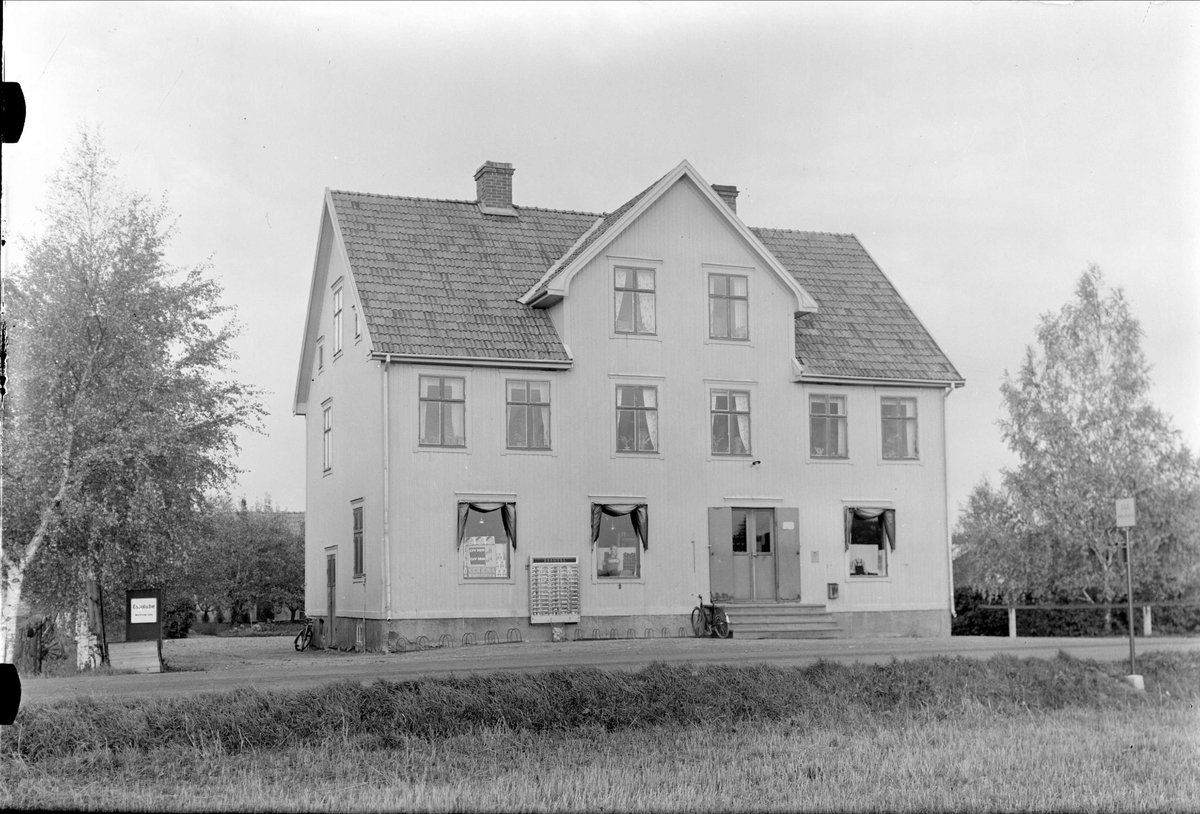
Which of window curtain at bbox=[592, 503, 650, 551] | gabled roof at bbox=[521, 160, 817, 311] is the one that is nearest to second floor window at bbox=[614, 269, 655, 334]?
gabled roof at bbox=[521, 160, 817, 311]

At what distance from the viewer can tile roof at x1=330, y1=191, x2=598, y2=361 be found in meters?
25.4

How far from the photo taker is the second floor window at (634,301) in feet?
88.0

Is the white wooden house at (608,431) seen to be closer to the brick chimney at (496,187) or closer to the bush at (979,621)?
the brick chimney at (496,187)

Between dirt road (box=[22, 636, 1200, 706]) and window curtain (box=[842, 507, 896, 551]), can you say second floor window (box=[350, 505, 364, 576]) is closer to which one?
dirt road (box=[22, 636, 1200, 706])

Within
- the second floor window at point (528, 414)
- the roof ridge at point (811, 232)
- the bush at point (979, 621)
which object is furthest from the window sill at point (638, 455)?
the bush at point (979, 621)

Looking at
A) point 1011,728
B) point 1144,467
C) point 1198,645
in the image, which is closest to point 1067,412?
point 1144,467

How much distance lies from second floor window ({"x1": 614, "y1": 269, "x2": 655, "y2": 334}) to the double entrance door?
4.25 metres

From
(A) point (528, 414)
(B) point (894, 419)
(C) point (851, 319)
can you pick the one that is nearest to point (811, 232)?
(C) point (851, 319)

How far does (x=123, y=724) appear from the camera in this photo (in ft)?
38.2

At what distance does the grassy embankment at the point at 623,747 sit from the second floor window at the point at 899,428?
12.7 metres

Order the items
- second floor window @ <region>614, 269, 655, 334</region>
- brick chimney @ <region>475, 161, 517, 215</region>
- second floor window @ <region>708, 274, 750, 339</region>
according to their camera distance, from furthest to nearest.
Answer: brick chimney @ <region>475, 161, 517, 215</region>, second floor window @ <region>708, 274, 750, 339</region>, second floor window @ <region>614, 269, 655, 334</region>

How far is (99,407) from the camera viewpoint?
2112 centimetres

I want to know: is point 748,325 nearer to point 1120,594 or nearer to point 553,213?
point 553,213

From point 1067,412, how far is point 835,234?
16221 millimetres
